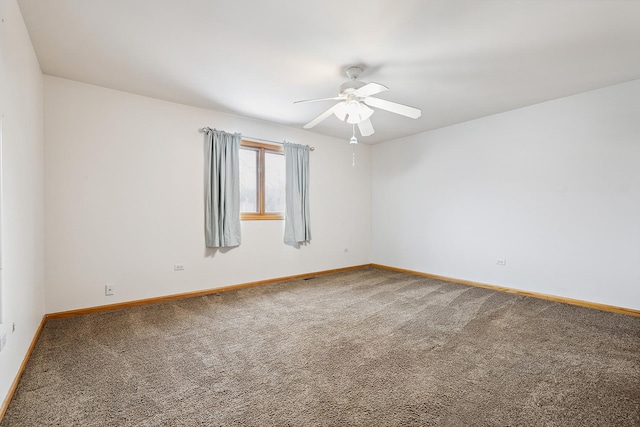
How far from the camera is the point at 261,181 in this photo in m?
4.67

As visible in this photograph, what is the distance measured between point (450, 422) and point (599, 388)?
1130mm

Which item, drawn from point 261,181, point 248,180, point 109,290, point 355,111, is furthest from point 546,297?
point 109,290

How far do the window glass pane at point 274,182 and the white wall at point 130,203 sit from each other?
0.29 meters

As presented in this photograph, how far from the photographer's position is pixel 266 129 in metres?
4.67

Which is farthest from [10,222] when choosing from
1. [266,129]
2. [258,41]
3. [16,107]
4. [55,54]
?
[266,129]

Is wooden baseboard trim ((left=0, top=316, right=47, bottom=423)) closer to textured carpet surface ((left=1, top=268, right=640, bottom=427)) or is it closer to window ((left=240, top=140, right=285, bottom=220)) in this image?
textured carpet surface ((left=1, top=268, right=640, bottom=427))

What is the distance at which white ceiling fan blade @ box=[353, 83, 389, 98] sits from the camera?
8.18ft

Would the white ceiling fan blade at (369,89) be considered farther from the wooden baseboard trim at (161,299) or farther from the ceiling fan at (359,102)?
the wooden baseboard trim at (161,299)

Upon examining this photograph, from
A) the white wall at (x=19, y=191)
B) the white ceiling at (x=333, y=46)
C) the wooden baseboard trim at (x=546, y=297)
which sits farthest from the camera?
the wooden baseboard trim at (x=546, y=297)

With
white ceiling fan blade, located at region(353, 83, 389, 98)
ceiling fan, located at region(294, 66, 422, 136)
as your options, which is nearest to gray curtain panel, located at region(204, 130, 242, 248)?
ceiling fan, located at region(294, 66, 422, 136)

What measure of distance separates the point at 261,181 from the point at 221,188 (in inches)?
29.2

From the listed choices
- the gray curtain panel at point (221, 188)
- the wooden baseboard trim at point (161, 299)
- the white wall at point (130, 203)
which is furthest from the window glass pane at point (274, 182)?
the wooden baseboard trim at point (161, 299)

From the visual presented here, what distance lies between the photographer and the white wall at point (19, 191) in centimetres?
174

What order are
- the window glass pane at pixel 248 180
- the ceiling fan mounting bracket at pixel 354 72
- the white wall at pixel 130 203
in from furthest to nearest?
the window glass pane at pixel 248 180 < the white wall at pixel 130 203 < the ceiling fan mounting bracket at pixel 354 72
